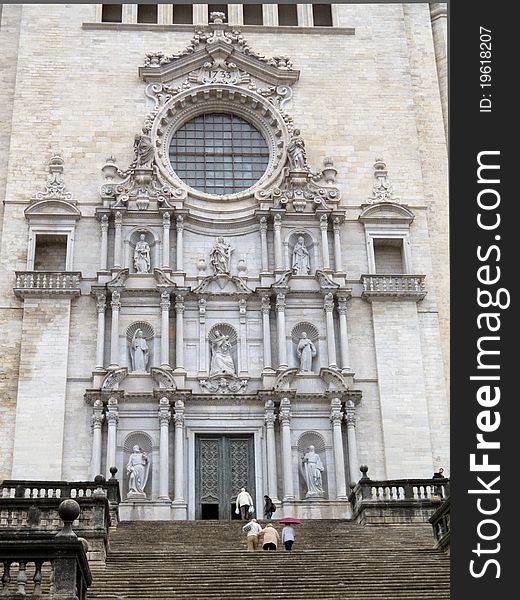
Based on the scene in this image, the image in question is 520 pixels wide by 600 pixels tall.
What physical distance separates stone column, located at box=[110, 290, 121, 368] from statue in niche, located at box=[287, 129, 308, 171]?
6.11 meters

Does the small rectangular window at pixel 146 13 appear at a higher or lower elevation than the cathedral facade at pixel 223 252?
higher

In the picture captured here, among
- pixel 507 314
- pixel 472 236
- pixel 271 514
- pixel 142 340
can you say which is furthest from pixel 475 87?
pixel 142 340

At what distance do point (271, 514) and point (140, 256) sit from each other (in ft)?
26.1

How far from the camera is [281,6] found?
108ft

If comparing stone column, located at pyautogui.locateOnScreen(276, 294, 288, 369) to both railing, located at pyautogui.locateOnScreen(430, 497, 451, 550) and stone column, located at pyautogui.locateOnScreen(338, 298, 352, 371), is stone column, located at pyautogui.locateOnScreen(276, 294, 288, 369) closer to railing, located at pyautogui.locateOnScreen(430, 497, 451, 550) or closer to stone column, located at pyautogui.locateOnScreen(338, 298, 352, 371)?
stone column, located at pyautogui.locateOnScreen(338, 298, 352, 371)

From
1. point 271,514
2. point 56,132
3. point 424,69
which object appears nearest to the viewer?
point 271,514

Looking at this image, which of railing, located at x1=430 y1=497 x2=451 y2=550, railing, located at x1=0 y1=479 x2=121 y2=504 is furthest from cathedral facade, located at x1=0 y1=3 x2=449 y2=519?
railing, located at x1=430 y1=497 x2=451 y2=550

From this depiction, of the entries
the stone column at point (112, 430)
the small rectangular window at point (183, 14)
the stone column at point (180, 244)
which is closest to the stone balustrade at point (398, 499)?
the stone column at point (112, 430)

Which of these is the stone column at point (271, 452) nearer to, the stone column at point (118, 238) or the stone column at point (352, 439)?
the stone column at point (352, 439)

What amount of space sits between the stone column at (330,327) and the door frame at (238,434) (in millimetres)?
2421

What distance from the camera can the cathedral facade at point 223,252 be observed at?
26.1 m

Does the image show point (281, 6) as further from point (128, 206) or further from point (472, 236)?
point (472, 236)

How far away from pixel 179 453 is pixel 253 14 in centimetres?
1444

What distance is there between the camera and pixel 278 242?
28.5 metres
